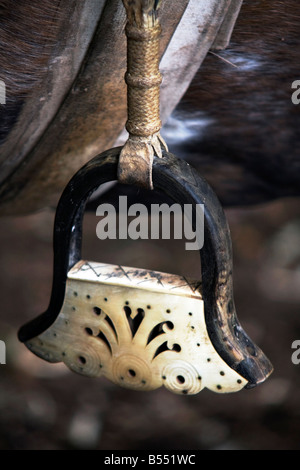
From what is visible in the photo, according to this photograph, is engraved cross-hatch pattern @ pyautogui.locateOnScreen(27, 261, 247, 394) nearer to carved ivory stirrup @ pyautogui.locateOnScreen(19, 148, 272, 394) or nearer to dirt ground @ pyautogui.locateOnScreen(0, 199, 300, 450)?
carved ivory stirrup @ pyautogui.locateOnScreen(19, 148, 272, 394)

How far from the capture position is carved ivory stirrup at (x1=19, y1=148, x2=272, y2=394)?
63 centimetres

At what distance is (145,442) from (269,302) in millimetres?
356

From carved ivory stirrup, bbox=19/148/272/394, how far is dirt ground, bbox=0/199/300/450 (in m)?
0.35

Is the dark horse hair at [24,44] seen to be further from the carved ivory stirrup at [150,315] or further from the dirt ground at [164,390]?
the dirt ground at [164,390]

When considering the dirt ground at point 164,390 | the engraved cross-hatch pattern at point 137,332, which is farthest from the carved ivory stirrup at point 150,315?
the dirt ground at point 164,390

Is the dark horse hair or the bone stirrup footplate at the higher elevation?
the dark horse hair

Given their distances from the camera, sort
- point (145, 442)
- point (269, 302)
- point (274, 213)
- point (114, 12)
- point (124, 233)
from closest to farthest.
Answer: point (114, 12), point (124, 233), point (145, 442), point (269, 302), point (274, 213)

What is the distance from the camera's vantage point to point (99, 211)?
0.86 m

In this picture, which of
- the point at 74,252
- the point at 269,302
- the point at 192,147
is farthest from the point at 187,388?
the point at 269,302

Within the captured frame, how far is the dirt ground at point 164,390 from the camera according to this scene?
3.39 feet

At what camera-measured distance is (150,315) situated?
679mm

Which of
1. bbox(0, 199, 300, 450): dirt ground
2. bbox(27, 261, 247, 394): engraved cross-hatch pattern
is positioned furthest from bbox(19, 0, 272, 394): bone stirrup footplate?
bbox(0, 199, 300, 450): dirt ground

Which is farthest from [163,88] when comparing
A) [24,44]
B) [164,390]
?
[164,390]

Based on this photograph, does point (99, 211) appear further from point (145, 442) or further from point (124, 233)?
point (145, 442)
